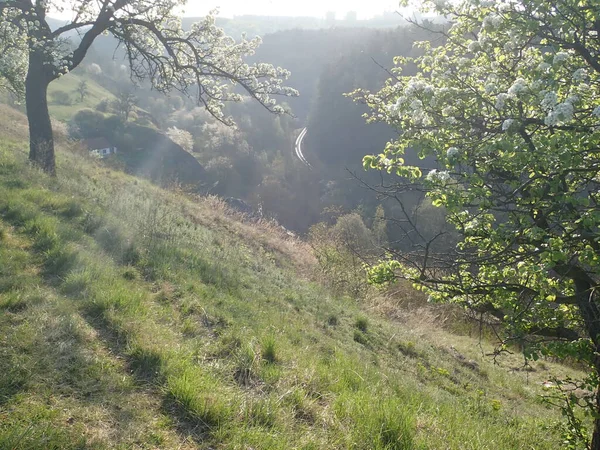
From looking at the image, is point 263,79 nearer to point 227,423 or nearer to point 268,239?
point 268,239

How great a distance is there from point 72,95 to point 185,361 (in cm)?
9442

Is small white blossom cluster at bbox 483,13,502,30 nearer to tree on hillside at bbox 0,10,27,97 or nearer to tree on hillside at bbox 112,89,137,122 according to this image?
tree on hillside at bbox 0,10,27,97

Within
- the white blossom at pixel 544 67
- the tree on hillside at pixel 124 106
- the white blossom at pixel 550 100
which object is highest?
the white blossom at pixel 544 67

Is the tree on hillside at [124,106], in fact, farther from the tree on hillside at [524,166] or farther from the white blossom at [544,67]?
the white blossom at [544,67]

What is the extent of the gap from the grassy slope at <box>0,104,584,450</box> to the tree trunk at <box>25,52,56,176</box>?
2.27 meters

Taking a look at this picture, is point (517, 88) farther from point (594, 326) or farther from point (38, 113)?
point (38, 113)

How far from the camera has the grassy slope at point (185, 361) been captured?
330 centimetres

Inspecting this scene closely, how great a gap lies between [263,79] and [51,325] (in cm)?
1045

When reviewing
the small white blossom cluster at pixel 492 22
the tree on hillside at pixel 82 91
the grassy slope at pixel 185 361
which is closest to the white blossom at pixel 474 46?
the small white blossom cluster at pixel 492 22

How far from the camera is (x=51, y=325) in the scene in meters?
4.18

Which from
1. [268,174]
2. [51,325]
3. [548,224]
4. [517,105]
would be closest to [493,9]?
[517,105]

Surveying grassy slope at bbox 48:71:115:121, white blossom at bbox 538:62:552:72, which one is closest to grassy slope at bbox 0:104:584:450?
white blossom at bbox 538:62:552:72

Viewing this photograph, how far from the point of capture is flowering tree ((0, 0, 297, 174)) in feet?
37.2

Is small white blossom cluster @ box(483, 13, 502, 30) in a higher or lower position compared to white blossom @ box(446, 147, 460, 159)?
higher
